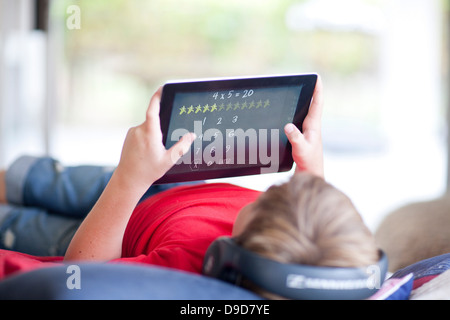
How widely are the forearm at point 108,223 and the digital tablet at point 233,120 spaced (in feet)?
0.27

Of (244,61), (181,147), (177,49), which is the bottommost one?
(181,147)

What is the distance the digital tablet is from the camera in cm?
76

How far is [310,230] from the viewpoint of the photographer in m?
0.59

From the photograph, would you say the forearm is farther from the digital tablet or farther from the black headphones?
the black headphones

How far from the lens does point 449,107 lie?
2.69 metres

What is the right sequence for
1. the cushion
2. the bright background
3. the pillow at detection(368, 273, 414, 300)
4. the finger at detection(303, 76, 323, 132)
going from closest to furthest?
the cushion → the pillow at detection(368, 273, 414, 300) → the finger at detection(303, 76, 323, 132) → the bright background

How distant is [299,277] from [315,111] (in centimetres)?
38

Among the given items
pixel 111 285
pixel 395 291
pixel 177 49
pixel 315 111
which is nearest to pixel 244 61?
pixel 177 49

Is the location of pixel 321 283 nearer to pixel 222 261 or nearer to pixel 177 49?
pixel 222 261

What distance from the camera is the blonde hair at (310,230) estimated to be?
58cm

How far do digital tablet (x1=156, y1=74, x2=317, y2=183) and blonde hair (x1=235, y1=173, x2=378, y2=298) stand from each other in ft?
0.65

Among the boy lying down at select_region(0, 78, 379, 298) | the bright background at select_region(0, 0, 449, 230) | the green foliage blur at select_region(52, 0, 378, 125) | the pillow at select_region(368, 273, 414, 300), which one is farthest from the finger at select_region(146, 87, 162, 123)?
the green foliage blur at select_region(52, 0, 378, 125)

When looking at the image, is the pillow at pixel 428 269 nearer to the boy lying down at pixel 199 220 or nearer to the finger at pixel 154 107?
the boy lying down at pixel 199 220
